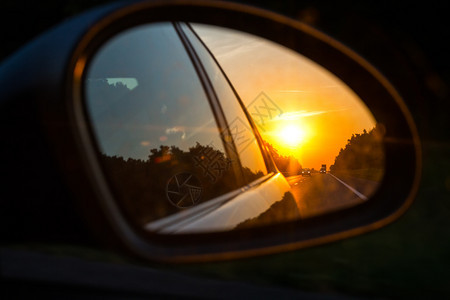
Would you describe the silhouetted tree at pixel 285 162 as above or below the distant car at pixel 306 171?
above

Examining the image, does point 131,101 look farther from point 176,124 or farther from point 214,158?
point 214,158

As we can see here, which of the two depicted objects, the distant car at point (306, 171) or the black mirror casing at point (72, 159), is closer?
the black mirror casing at point (72, 159)

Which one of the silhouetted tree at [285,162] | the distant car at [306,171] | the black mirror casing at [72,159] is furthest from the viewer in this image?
the silhouetted tree at [285,162]

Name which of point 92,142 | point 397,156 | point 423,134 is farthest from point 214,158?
point 423,134

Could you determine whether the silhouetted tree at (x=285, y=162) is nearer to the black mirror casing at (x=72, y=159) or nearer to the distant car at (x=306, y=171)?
the distant car at (x=306, y=171)

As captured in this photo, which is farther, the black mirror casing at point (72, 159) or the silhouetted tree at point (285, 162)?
the silhouetted tree at point (285, 162)

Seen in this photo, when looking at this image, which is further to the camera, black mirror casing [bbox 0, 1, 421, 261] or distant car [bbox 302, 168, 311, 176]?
distant car [bbox 302, 168, 311, 176]

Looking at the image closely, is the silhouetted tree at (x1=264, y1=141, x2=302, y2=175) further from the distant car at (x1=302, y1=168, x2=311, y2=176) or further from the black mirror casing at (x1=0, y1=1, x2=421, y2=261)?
the black mirror casing at (x1=0, y1=1, x2=421, y2=261)

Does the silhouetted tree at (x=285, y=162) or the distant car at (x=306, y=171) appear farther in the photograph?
the silhouetted tree at (x=285, y=162)

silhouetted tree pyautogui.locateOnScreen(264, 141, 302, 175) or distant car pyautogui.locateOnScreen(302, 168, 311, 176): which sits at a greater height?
silhouetted tree pyautogui.locateOnScreen(264, 141, 302, 175)

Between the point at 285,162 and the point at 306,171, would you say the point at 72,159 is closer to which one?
the point at 306,171

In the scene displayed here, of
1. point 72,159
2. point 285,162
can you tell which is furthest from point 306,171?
point 72,159

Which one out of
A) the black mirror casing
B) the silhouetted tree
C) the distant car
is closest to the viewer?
the black mirror casing

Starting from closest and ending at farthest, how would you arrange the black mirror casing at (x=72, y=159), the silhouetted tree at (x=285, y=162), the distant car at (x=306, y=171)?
the black mirror casing at (x=72, y=159), the distant car at (x=306, y=171), the silhouetted tree at (x=285, y=162)
